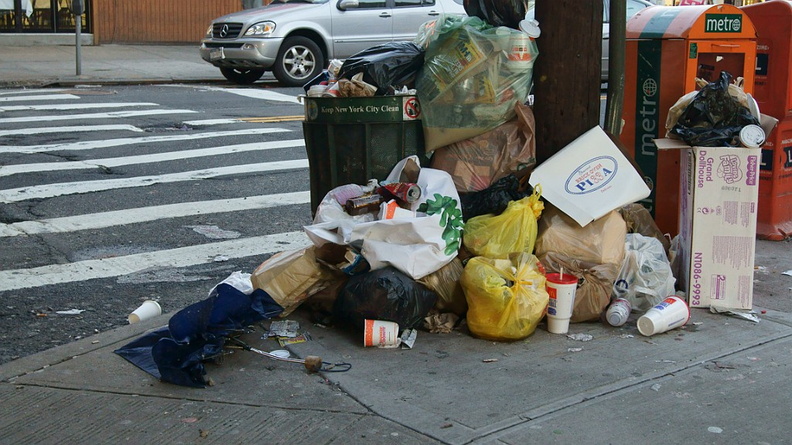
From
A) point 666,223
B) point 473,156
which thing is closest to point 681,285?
point 666,223

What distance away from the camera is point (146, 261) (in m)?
5.98

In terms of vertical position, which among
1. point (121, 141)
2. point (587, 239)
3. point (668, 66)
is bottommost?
point (587, 239)

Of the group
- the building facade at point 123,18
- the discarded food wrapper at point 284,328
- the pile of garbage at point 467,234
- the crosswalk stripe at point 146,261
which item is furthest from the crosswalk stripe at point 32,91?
the discarded food wrapper at point 284,328

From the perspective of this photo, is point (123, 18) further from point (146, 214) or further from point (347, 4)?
point (146, 214)

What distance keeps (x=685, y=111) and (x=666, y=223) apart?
904 millimetres

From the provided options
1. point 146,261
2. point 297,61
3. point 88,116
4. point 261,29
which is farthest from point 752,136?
point 297,61

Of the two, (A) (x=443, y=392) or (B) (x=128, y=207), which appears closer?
(A) (x=443, y=392)

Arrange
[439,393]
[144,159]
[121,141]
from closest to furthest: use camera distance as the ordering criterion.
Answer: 1. [439,393]
2. [144,159]
3. [121,141]

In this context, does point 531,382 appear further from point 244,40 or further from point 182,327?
point 244,40

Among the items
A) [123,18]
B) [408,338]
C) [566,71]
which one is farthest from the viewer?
[123,18]

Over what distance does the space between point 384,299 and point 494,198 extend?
0.99 m

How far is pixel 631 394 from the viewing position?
3.84 meters

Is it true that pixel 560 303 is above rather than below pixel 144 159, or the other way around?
below

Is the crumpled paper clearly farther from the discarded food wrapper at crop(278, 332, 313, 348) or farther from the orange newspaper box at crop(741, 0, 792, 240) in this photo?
the orange newspaper box at crop(741, 0, 792, 240)
